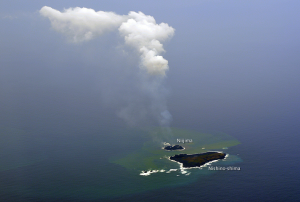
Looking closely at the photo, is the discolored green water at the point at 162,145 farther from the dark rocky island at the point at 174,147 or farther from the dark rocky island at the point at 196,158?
the dark rocky island at the point at 196,158

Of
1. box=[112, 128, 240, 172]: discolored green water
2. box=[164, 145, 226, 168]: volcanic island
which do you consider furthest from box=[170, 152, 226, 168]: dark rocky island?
box=[112, 128, 240, 172]: discolored green water

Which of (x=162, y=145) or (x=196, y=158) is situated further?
(x=162, y=145)

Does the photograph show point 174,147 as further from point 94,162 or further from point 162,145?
point 94,162

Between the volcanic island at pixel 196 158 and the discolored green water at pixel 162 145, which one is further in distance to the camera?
the volcanic island at pixel 196 158

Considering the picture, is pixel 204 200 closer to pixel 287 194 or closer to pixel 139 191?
pixel 139 191

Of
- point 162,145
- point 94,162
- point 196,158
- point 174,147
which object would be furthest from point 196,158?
point 94,162

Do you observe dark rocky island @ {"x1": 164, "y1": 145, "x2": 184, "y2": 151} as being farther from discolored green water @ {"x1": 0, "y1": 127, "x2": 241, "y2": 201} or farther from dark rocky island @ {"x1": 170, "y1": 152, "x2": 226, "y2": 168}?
dark rocky island @ {"x1": 170, "y1": 152, "x2": 226, "y2": 168}

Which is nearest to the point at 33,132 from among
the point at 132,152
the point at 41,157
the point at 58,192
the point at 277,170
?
the point at 41,157

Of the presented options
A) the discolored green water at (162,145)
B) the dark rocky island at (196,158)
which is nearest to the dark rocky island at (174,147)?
the discolored green water at (162,145)
